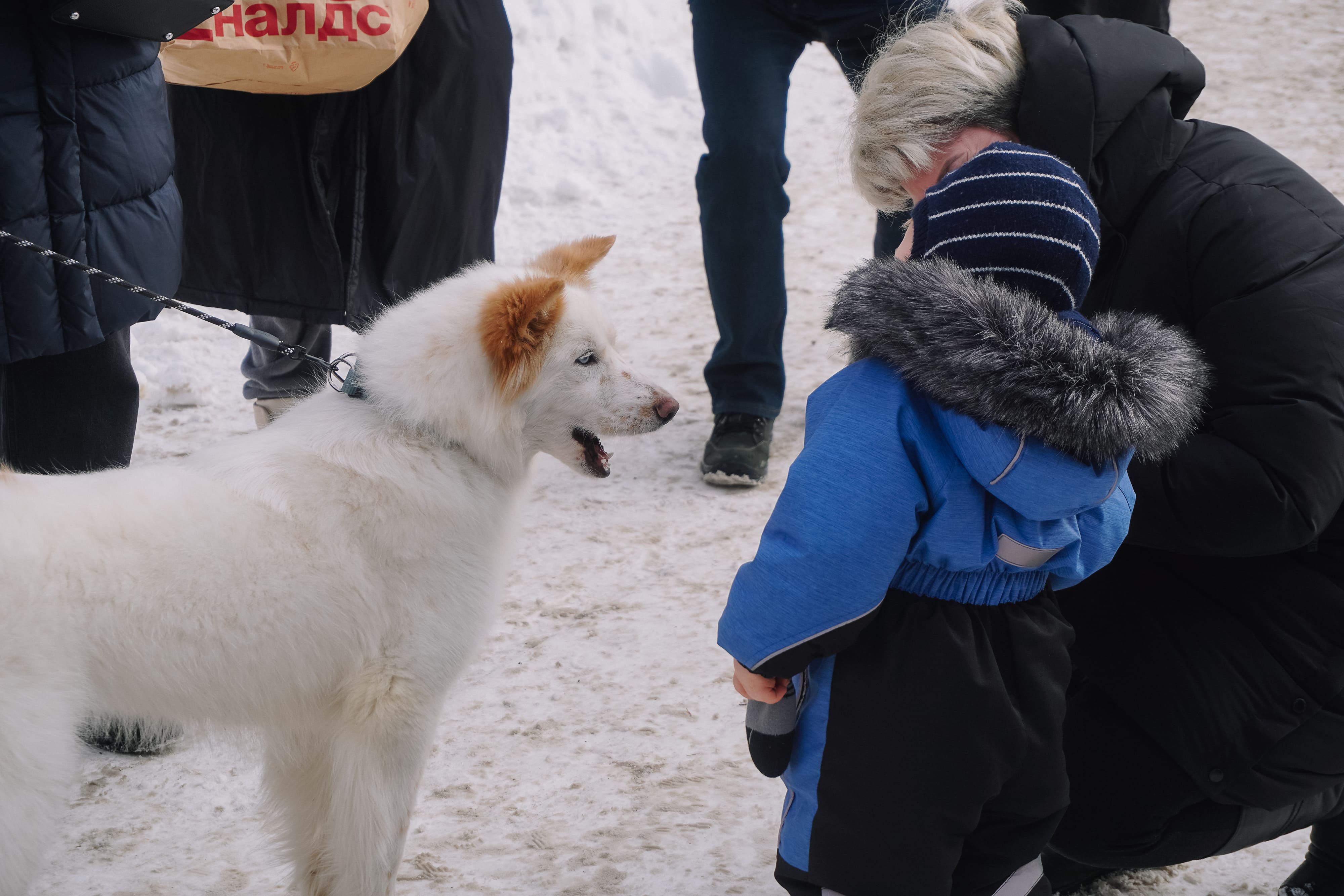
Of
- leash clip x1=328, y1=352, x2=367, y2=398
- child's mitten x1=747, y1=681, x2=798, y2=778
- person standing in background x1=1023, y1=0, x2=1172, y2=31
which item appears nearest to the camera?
child's mitten x1=747, y1=681, x2=798, y2=778

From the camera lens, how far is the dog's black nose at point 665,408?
2.56m

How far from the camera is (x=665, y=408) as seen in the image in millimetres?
2578

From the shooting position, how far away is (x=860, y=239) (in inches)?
235

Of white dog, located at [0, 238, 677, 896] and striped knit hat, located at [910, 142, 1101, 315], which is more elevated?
striped knit hat, located at [910, 142, 1101, 315]

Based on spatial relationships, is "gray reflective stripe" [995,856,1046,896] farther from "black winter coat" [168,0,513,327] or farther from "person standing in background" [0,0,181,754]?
"black winter coat" [168,0,513,327]

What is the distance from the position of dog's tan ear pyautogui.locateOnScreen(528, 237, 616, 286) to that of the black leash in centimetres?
50

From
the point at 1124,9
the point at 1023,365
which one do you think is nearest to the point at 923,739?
the point at 1023,365

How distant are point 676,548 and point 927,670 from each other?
6.81 ft

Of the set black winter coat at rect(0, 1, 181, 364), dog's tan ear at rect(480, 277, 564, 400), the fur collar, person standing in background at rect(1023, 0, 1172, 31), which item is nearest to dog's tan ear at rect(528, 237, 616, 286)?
dog's tan ear at rect(480, 277, 564, 400)

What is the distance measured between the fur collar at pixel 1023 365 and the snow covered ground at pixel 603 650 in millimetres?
1262

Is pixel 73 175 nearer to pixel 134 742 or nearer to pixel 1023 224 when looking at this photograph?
pixel 134 742

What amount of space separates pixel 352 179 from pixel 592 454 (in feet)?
4.77

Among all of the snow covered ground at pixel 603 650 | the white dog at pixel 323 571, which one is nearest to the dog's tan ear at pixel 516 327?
the white dog at pixel 323 571

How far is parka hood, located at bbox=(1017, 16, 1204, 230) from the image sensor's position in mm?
1915
